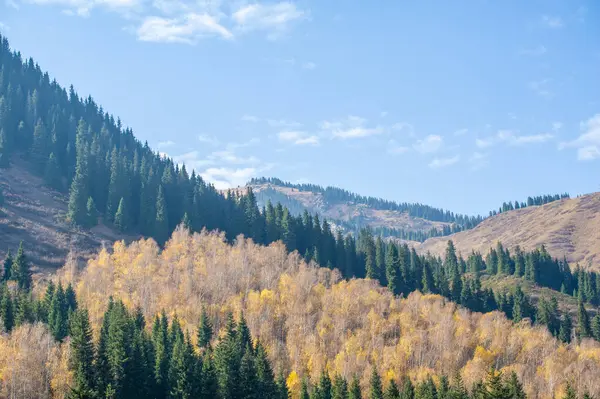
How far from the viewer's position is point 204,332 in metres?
111

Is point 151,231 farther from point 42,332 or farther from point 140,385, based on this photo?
point 140,385

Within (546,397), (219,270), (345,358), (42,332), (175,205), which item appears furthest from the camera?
(175,205)

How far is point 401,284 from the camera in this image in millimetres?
180375

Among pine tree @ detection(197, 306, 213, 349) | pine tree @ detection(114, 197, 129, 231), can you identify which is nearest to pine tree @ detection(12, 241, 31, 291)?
pine tree @ detection(197, 306, 213, 349)

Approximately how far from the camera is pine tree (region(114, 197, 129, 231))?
7096 inches

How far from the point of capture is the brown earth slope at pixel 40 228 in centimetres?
15825

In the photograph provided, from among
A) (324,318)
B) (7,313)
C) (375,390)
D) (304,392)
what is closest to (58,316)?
(7,313)

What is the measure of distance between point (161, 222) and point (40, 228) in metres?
34.3

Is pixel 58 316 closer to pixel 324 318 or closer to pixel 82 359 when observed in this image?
pixel 82 359

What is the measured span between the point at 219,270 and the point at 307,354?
34.8 meters

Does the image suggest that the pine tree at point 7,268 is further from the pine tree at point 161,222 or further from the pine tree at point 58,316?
the pine tree at point 161,222

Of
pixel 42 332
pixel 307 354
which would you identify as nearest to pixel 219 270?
pixel 307 354

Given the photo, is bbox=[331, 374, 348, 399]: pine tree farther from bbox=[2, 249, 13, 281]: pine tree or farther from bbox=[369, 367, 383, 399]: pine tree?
bbox=[2, 249, 13, 281]: pine tree

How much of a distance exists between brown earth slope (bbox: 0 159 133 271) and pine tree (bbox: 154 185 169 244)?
11131 mm
